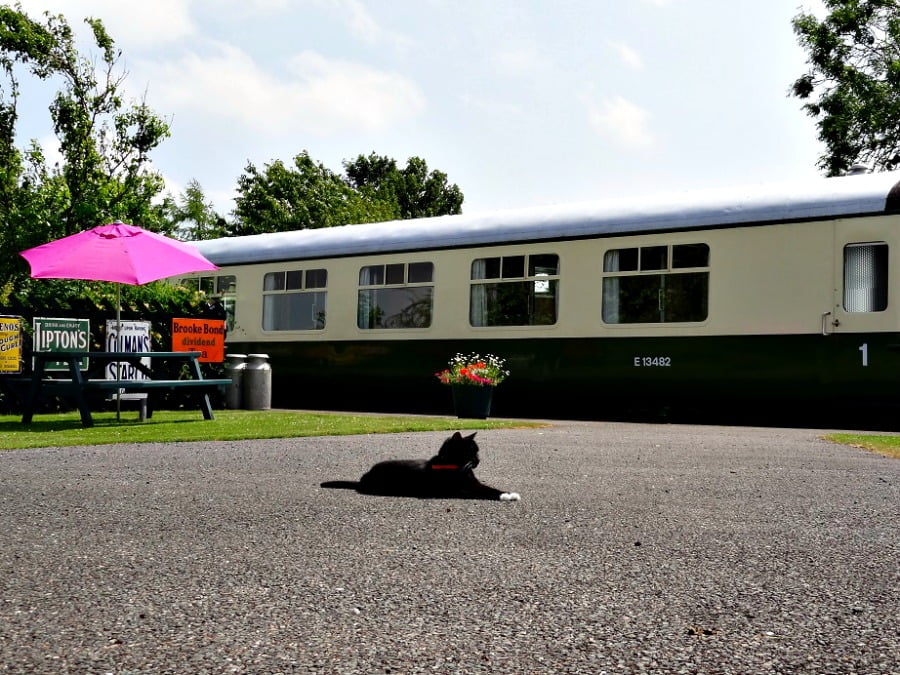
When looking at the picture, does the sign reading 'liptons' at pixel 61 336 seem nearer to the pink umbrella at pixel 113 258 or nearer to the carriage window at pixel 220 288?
the pink umbrella at pixel 113 258

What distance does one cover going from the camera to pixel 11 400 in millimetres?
13281

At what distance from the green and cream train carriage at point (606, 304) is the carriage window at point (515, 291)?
0.02 metres

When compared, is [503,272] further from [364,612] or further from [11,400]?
[364,612]

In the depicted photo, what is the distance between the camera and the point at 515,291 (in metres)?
15.3

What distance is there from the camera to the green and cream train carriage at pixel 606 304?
12.7m

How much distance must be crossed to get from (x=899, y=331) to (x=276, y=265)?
32.8 ft

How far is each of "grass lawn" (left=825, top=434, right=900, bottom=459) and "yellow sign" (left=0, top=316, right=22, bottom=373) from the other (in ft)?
31.2

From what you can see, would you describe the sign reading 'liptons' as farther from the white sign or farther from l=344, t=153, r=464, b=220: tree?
l=344, t=153, r=464, b=220: tree

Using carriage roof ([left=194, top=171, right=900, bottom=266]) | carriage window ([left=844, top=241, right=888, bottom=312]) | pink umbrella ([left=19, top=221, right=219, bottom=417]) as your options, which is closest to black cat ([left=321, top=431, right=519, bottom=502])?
pink umbrella ([left=19, top=221, right=219, bottom=417])

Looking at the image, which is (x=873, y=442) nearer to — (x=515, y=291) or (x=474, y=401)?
(x=474, y=401)

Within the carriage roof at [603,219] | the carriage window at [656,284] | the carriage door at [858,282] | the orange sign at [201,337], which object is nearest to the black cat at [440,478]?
the carriage door at [858,282]

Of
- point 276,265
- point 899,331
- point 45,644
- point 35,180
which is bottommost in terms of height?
point 45,644

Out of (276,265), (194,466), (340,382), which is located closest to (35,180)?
(276,265)

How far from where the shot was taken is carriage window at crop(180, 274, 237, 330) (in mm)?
18516
